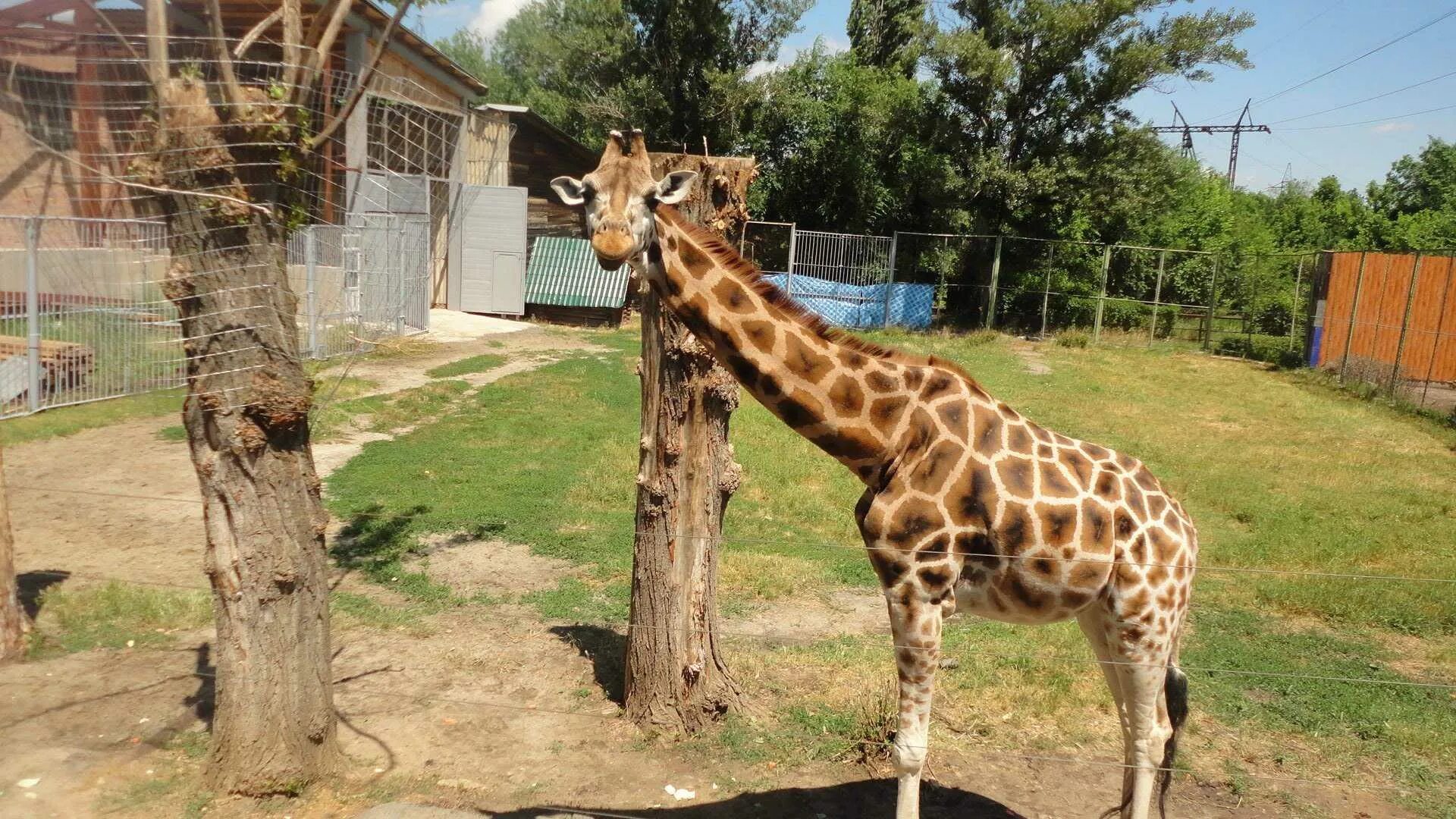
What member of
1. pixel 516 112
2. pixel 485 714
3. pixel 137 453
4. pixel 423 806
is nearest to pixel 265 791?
pixel 423 806

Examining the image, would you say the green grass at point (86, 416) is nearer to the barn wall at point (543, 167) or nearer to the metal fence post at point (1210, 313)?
the barn wall at point (543, 167)

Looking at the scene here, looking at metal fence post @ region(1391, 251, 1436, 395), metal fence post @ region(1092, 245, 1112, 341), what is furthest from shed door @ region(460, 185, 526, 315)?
metal fence post @ region(1391, 251, 1436, 395)

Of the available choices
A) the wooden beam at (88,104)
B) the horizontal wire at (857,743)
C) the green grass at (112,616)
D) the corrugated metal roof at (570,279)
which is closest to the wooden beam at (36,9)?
the wooden beam at (88,104)

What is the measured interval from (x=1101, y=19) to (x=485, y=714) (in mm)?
24643

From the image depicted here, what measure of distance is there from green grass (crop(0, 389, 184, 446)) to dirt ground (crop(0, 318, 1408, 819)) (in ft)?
13.0

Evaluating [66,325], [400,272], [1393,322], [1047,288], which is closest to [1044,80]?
[1047,288]

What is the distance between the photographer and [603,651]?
6473 mm

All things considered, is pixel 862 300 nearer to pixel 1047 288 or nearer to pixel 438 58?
pixel 1047 288

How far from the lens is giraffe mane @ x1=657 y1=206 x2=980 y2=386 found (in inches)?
170

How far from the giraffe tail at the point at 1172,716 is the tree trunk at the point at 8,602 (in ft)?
20.1

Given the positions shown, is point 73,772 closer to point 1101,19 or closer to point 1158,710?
point 1158,710

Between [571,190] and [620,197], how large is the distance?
0.66 feet

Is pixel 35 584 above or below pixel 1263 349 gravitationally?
below

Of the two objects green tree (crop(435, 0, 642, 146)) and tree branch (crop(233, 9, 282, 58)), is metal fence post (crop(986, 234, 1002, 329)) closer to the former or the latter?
green tree (crop(435, 0, 642, 146))
